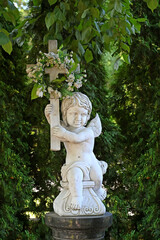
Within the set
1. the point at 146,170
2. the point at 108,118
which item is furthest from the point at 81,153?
the point at 108,118

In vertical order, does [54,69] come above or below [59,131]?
above

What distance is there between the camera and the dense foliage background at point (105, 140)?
527 centimetres

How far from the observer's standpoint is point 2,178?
17.2ft

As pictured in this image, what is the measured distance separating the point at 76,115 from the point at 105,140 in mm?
1796

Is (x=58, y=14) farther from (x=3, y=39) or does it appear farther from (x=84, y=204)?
(x=84, y=204)

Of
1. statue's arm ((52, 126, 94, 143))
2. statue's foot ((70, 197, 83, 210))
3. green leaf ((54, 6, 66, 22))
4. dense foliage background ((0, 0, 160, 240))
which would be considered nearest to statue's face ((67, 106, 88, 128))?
statue's arm ((52, 126, 94, 143))

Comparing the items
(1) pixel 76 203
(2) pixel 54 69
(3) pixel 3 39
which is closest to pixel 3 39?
(3) pixel 3 39

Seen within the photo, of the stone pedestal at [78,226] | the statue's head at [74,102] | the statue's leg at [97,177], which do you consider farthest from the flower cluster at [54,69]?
the stone pedestal at [78,226]

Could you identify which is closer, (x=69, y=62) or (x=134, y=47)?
(x=69, y=62)

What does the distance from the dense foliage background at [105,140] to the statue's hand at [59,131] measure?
5.73ft

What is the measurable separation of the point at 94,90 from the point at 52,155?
1119 mm

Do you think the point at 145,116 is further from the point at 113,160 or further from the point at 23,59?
the point at 23,59

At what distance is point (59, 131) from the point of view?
361 cm

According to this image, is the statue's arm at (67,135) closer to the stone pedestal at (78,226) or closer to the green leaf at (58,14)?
the stone pedestal at (78,226)
